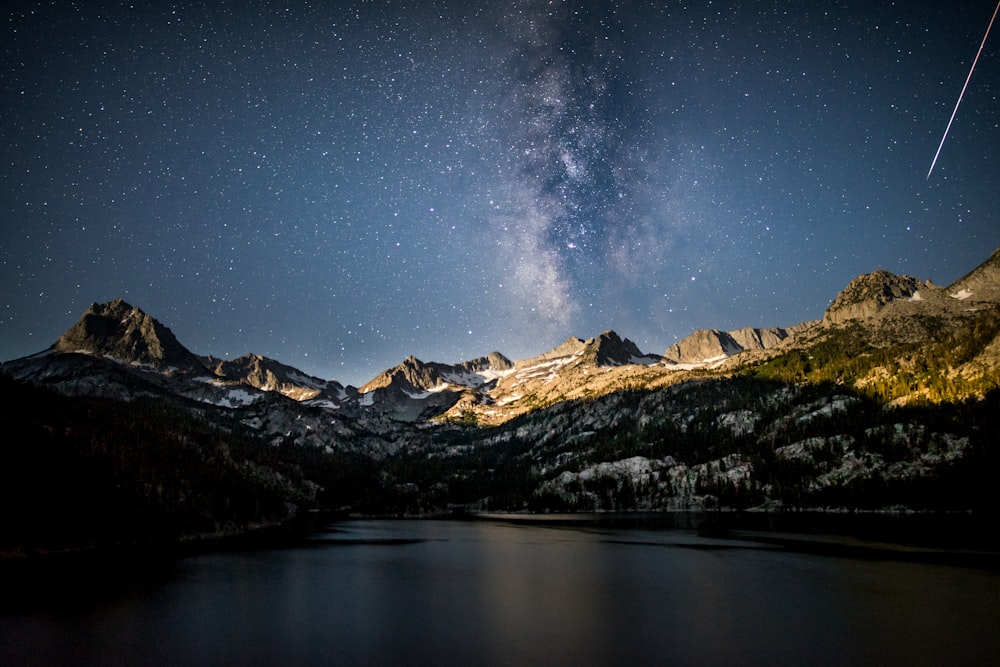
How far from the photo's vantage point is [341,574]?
3157 inches

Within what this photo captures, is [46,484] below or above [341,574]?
above

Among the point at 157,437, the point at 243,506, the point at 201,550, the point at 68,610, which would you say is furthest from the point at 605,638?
the point at 157,437

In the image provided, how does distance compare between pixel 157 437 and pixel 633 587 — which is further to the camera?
pixel 157 437

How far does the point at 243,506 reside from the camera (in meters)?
173

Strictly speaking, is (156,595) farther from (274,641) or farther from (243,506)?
(243,506)

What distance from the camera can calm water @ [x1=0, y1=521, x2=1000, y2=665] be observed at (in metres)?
39.1

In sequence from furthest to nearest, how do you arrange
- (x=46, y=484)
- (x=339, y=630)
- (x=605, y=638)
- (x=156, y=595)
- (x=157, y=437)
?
(x=157, y=437) < (x=46, y=484) < (x=156, y=595) < (x=339, y=630) < (x=605, y=638)

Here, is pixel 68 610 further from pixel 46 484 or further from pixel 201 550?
pixel 46 484

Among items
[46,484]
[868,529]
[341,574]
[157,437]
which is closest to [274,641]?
[341,574]

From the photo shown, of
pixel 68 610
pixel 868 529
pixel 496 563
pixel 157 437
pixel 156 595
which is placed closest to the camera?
pixel 68 610

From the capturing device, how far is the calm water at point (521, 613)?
39062mm

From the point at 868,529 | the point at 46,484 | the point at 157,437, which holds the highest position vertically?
the point at 157,437

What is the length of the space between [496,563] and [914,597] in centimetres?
5797

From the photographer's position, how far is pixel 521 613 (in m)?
52.2
